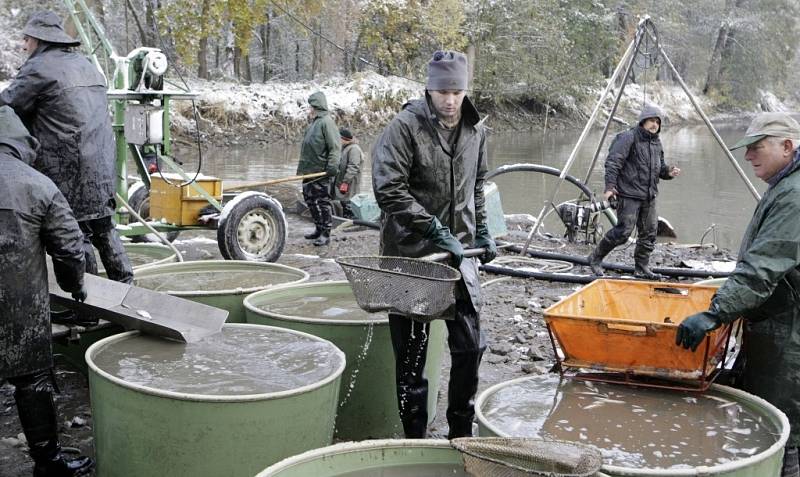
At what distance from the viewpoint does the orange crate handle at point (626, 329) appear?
3.82 m

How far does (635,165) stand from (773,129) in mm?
6034

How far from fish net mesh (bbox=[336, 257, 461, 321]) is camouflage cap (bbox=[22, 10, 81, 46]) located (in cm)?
291

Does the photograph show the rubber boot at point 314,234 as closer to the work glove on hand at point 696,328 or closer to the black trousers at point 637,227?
the black trousers at point 637,227

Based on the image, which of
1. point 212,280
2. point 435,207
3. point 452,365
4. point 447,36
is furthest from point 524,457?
point 447,36

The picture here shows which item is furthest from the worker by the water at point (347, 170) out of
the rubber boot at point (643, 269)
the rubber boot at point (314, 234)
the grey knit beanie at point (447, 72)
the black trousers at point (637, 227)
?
the grey knit beanie at point (447, 72)

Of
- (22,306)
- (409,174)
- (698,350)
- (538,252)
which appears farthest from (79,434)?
(538,252)

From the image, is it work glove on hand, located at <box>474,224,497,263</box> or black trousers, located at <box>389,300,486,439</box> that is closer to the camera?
black trousers, located at <box>389,300,486,439</box>

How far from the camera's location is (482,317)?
795 cm

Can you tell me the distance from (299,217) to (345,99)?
1780 cm

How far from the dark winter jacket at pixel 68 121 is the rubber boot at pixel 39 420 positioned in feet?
6.27

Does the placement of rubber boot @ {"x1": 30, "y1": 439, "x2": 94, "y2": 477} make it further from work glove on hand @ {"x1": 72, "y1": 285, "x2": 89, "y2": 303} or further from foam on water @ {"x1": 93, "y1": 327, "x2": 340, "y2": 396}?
work glove on hand @ {"x1": 72, "y1": 285, "x2": 89, "y2": 303}

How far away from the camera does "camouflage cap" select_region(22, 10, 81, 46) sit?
5.66m

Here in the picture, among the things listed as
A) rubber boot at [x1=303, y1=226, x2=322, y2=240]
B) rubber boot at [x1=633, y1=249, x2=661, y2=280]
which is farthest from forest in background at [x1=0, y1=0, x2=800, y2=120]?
rubber boot at [x1=633, y1=249, x2=661, y2=280]

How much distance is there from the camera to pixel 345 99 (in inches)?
1227
